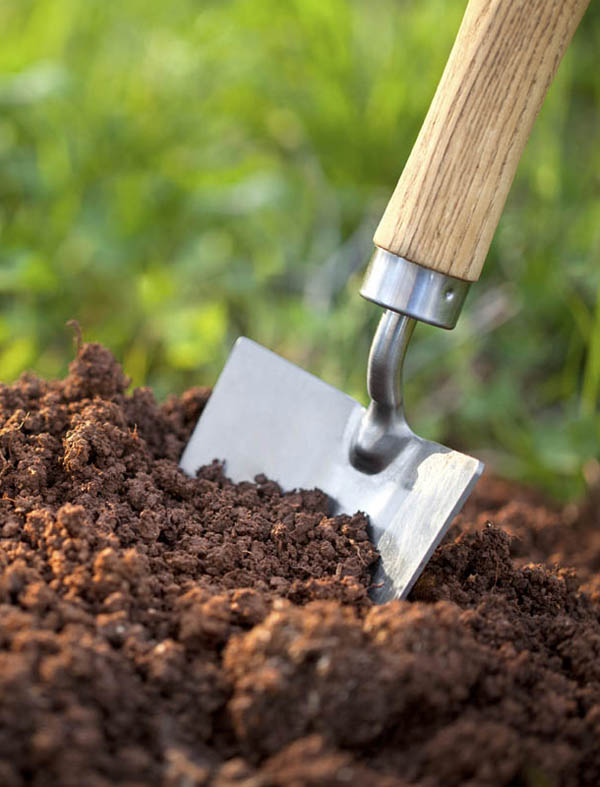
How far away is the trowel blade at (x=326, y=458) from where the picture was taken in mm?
1025

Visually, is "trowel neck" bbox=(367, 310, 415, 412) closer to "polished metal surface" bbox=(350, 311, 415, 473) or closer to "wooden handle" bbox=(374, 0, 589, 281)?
"polished metal surface" bbox=(350, 311, 415, 473)

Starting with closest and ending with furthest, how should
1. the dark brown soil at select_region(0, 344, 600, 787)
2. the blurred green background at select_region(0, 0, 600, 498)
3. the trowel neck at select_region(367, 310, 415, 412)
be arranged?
the dark brown soil at select_region(0, 344, 600, 787)
the trowel neck at select_region(367, 310, 415, 412)
the blurred green background at select_region(0, 0, 600, 498)

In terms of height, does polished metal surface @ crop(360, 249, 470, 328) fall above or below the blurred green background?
below

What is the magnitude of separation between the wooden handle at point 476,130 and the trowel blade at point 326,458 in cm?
27

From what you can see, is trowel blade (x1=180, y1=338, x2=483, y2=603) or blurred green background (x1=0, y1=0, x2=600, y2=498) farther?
blurred green background (x1=0, y1=0, x2=600, y2=498)

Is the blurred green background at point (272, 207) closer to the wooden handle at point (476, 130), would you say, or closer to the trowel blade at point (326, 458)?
the trowel blade at point (326, 458)

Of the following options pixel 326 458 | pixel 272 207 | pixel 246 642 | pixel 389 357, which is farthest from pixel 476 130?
pixel 272 207

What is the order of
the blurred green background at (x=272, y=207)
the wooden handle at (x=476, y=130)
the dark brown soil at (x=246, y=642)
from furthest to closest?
1. the blurred green background at (x=272, y=207)
2. the wooden handle at (x=476, y=130)
3. the dark brown soil at (x=246, y=642)

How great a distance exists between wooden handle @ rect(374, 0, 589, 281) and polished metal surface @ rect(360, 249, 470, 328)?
2cm

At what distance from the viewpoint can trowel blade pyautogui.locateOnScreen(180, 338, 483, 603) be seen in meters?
1.03

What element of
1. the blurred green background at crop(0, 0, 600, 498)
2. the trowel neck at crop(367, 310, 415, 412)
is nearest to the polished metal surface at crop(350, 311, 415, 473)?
the trowel neck at crop(367, 310, 415, 412)

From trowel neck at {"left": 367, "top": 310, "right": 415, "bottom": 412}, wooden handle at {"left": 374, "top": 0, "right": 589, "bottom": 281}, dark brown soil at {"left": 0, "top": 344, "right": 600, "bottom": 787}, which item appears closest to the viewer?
dark brown soil at {"left": 0, "top": 344, "right": 600, "bottom": 787}

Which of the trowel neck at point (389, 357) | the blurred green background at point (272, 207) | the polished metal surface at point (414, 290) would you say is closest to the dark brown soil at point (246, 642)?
the trowel neck at point (389, 357)

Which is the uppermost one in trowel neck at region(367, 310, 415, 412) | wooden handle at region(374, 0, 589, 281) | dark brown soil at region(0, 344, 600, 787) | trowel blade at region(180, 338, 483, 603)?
wooden handle at region(374, 0, 589, 281)
